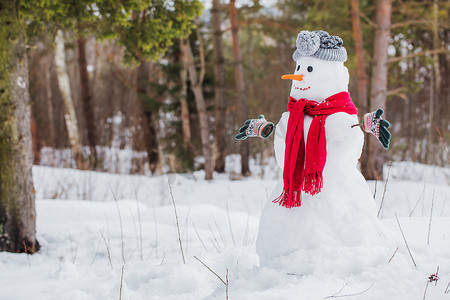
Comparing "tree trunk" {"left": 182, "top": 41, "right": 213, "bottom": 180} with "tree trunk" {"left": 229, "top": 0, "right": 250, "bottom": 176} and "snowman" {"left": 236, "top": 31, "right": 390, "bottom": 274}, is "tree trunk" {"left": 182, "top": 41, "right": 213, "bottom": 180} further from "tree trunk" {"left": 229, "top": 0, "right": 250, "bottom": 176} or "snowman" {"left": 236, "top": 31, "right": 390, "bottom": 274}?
"snowman" {"left": 236, "top": 31, "right": 390, "bottom": 274}

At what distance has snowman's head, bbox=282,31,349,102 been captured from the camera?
255 centimetres

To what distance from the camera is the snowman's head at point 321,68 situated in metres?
2.55

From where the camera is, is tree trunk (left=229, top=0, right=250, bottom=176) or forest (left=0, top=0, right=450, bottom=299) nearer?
forest (left=0, top=0, right=450, bottom=299)

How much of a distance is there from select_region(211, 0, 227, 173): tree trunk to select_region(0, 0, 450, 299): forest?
34 millimetres

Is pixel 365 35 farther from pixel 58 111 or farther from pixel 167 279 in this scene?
pixel 58 111

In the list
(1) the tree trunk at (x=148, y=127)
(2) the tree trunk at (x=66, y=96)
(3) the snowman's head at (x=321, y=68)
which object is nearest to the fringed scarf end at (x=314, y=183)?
(3) the snowman's head at (x=321, y=68)

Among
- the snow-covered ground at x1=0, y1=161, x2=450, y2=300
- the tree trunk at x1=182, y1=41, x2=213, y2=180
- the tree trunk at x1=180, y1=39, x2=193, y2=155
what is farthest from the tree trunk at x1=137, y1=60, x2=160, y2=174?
the snow-covered ground at x1=0, y1=161, x2=450, y2=300

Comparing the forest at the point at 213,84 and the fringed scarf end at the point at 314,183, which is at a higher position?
the forest at the point at 213,84

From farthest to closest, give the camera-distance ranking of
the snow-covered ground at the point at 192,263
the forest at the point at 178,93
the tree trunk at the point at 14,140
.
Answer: the forest at the point at 178,93, the tree trunk at the point at 14,140, the snow-covered ground at the point at 192,263

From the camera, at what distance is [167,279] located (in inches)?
104

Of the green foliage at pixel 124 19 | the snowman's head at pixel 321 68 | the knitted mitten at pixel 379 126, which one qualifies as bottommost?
the knitted mitten at pixel 379 126

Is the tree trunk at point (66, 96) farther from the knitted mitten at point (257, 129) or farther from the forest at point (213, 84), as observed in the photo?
the knitted mitten at point (257, 129)

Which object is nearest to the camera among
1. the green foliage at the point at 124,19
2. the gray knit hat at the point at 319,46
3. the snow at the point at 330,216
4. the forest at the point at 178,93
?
the snow at the point at 330,216

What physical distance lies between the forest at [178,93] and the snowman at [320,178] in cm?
35
